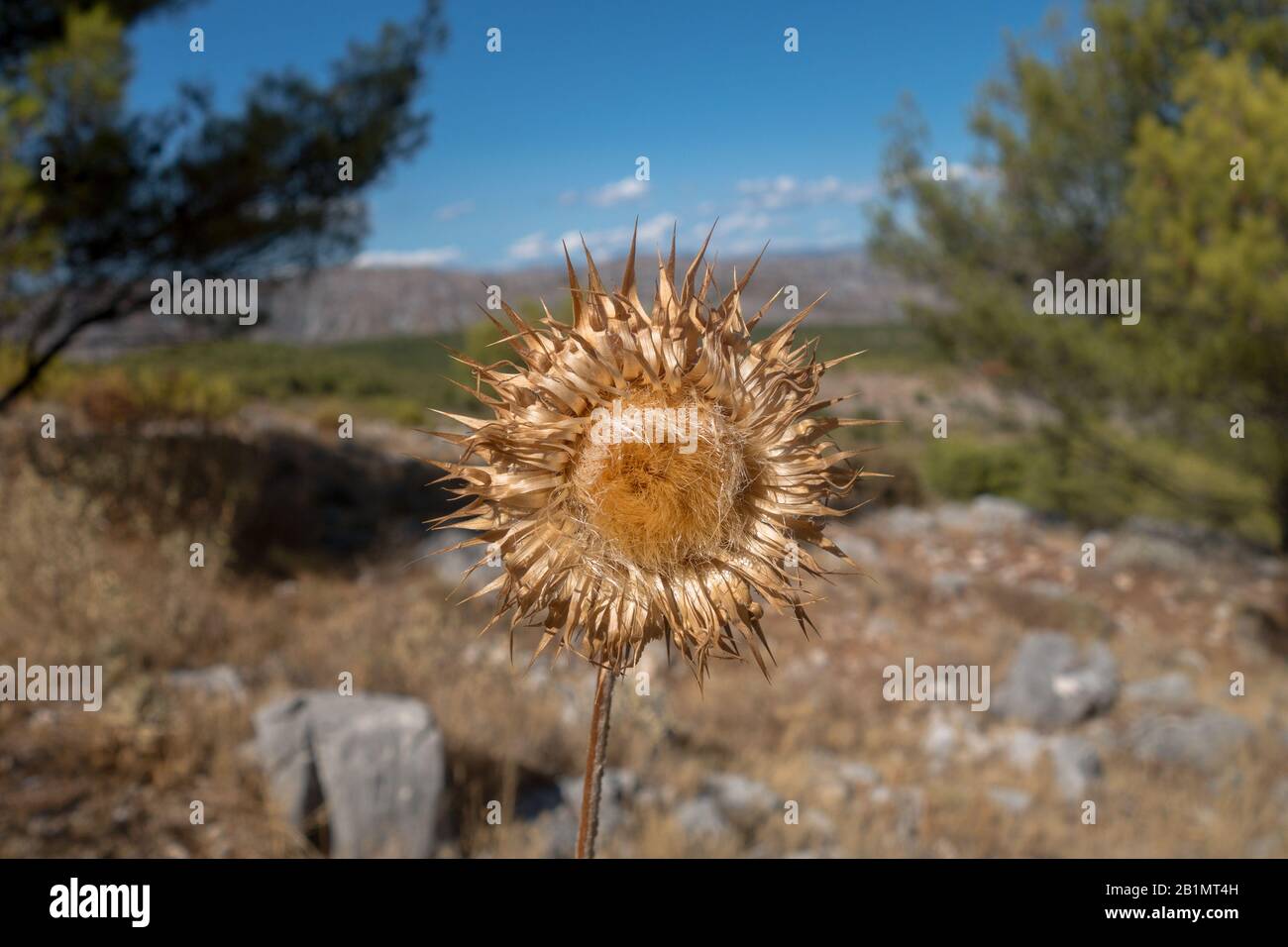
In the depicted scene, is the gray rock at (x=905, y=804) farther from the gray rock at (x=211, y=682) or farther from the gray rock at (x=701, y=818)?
the gray rock at (x=211, y=682)

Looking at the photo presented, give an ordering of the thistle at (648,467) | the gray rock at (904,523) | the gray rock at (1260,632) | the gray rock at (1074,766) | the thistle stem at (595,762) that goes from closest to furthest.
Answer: the thistle stem at (595,762) → the thistle at (648,467) → the gray rock at (1074,766) → the gray rock at (1260,632) → the gray rock at (904,523)

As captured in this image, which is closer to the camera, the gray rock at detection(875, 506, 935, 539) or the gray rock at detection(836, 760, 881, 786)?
the gray rock at detection(836, 760, 881, 786)

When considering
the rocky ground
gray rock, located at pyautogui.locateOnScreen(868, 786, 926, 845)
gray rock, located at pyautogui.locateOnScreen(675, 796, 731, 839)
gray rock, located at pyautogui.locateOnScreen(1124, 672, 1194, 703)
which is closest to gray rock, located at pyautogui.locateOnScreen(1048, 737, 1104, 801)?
the rocky ground

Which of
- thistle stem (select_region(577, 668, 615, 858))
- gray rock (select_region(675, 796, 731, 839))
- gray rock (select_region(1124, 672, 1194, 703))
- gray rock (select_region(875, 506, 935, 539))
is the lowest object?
gray rock (select_region(1124, 672, 1194, 703))

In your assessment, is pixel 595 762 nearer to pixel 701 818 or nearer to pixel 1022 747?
pixel 701 818

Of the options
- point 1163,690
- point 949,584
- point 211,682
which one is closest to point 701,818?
point 211,682

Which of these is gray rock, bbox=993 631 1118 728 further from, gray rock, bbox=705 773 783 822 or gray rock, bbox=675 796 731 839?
gray rock, bbox=675 796 731 839

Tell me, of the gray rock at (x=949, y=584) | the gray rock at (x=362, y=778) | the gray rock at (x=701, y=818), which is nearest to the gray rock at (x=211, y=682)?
the gray rock at (x=362, y=778)
